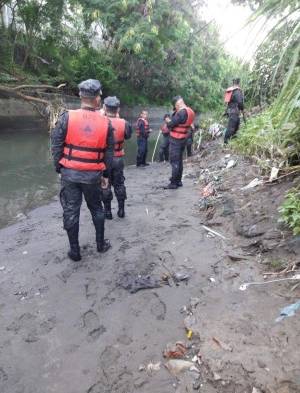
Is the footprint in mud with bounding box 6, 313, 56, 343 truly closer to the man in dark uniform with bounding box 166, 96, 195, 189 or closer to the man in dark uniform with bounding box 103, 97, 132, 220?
the man in dark uniform with bounding box 103, 97, 132, 220

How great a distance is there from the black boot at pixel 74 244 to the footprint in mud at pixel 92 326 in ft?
3.83

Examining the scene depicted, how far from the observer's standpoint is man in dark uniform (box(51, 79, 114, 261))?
4.48 metres

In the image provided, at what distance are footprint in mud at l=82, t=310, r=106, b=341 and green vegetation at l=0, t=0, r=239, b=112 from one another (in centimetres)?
1502

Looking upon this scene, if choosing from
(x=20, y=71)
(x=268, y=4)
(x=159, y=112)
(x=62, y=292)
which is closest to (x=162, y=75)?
(x=159, y=112)

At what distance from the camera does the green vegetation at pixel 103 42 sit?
20406 mm

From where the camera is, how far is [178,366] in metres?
2.98

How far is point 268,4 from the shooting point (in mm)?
1674

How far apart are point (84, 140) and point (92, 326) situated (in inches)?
79.0

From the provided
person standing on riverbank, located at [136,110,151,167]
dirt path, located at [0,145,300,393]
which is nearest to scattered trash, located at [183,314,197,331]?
dirt path, located at [0,145,300,393]

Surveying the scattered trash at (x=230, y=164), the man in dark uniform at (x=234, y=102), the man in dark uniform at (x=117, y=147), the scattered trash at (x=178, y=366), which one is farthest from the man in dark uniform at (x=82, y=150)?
the man in dark uniform at (x=234, y=102)

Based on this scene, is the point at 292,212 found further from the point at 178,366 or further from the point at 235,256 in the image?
the point at 178,366

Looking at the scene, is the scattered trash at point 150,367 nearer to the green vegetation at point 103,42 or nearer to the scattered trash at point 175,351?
the scattered trash at point 175,351

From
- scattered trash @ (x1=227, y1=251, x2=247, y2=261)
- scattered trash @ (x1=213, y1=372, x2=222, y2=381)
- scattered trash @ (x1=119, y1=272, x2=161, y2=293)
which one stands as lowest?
scattered trash @ (x1=119, y1=272, x2=161, y2=293)

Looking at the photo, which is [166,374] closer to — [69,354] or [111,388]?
[111,388]
